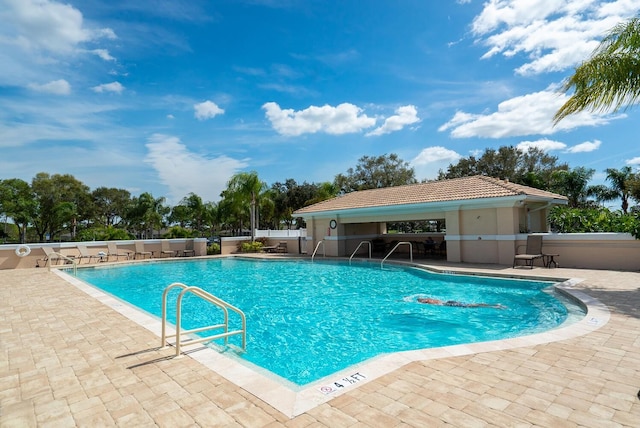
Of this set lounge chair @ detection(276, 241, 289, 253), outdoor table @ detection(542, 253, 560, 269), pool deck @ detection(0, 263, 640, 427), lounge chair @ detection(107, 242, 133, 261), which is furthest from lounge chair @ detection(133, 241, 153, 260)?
outdoor table @ detection(542, 253, 560, 269)

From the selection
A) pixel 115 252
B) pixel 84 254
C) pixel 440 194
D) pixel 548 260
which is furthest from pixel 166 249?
pixel 548 260

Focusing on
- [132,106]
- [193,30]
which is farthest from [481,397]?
[132,106]

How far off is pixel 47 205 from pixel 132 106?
33.8 meters

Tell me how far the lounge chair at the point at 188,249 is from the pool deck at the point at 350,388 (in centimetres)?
1874

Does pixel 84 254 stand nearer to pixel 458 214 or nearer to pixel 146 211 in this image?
pixel 458 214

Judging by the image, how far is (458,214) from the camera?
52.6 feet

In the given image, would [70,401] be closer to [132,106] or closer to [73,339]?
[73,339]

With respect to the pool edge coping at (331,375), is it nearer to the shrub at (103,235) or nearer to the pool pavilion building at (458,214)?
the pool pavilion building at (458,214)

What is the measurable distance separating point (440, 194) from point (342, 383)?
1505 cm

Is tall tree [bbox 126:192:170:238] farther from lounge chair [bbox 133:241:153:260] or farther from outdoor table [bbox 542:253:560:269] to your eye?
outdoor table [bbox 542:253:560:269]

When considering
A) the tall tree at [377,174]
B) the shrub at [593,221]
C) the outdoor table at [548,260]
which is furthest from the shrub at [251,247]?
the tall tree at [377,174]

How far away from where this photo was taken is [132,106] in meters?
17.0

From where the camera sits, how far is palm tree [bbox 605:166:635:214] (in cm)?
3067

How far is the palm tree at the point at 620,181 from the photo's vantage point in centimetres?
3067
